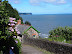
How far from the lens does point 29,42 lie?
21172mm

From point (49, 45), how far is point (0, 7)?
964 centimetres

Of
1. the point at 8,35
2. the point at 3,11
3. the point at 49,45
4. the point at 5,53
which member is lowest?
the point at 49,45

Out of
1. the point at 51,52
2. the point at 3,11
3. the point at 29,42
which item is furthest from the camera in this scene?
the point at 29,42

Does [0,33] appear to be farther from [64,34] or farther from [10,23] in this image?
[64,34]

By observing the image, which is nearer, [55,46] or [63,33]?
[55,46]

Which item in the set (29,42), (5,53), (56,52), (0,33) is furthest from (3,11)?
(29,42)

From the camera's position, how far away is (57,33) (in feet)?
76.3

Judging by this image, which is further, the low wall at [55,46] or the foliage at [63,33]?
the foliage at [63,33]

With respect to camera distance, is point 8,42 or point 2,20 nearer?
point 2,20

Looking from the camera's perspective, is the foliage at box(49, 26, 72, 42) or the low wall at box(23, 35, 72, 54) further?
the foliage at box(49, 26, 72, 42)

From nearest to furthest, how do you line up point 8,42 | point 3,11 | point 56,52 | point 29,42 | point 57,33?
point 3,11 → point 8,42 → point 56,52 → point 29,42 → point 57,33

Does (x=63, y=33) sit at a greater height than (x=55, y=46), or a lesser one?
lesser

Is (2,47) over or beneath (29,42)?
over

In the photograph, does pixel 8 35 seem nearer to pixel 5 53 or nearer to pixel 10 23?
pixel 10 23
